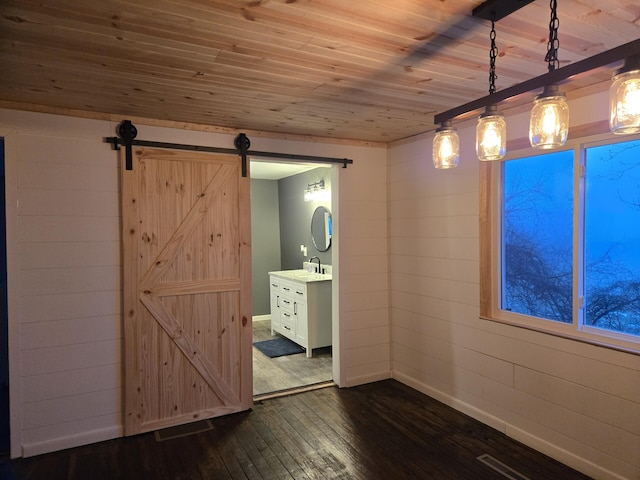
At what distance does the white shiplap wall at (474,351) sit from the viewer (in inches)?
99.0

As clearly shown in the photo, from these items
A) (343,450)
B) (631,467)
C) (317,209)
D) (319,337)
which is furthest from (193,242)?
(631,467)

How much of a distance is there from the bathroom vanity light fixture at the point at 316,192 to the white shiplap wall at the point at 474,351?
1.65 metres

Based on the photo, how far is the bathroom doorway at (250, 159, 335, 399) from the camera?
192 inches

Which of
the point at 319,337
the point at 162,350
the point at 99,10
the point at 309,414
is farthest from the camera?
the point at 319,337

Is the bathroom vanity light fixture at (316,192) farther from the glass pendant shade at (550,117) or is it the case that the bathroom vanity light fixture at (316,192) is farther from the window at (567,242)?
the glass pendant shade at (550,117)

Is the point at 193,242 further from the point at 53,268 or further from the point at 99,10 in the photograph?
the point at 99,10

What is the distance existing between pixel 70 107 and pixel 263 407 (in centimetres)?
276

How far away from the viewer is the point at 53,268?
116 inches

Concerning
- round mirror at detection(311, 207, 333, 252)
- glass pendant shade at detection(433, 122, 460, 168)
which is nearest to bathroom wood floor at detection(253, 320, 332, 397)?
round mirror at detection(311, 207, 333, 252)

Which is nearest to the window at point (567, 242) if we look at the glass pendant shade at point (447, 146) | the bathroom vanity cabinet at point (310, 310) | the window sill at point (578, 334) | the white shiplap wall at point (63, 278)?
the window sill at point (578, 334)

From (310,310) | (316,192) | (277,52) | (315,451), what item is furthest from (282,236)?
(277,52)

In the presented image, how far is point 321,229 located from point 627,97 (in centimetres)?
471

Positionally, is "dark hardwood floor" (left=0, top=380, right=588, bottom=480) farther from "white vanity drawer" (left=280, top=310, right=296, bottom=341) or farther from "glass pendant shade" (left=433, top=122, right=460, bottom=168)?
"glass pendant shade" (left=433, top=122, right=460, bottom=168)

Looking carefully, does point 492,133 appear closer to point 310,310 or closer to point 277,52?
point 277,52
